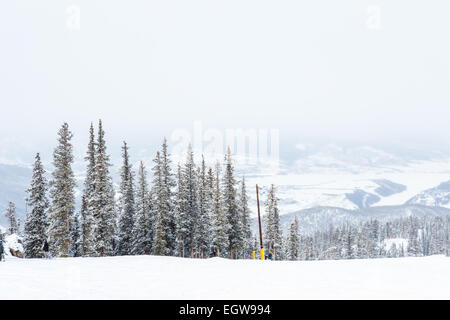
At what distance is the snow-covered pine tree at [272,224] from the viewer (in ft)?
194

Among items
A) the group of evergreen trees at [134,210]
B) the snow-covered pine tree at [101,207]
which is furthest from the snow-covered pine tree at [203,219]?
the snow-covered pine tree at [101,207]

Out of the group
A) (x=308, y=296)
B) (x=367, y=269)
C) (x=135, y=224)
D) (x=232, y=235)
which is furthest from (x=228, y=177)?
(x=308, y=296)

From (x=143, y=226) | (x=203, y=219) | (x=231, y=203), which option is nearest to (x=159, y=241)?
(x=143, y=226)

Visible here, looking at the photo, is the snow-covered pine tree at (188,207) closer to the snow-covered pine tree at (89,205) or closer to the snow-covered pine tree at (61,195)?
the snow-covered pine tree at (89,205)

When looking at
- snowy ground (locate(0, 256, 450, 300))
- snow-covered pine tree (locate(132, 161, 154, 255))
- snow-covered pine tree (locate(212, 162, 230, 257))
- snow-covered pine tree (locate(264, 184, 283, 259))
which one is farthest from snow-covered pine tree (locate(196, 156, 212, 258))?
snowy ground (locate(0, 256, 450, 300))

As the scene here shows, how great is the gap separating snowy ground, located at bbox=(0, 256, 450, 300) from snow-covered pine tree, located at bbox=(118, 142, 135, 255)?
3278 cm

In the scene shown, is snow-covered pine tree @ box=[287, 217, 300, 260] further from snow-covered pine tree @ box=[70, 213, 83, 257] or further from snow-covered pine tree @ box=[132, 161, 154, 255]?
snow-covered pine tree @ box=[70, 213, 83, 257]

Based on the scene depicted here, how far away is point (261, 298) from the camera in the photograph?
12.4 m

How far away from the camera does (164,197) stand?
4850cm

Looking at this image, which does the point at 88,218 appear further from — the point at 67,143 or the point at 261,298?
the point at 261,298

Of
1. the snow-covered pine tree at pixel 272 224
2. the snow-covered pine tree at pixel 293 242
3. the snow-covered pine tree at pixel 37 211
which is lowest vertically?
the snow-covered pine tree at pixel 293 242

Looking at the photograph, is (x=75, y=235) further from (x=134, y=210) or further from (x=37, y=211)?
(x=37, y=211)

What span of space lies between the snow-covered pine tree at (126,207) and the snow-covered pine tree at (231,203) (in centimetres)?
1288
